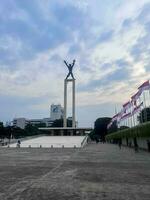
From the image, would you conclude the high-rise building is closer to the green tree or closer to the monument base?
the monument base

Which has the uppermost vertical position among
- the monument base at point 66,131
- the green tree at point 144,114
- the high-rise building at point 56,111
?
the high-rise building at point 56,111

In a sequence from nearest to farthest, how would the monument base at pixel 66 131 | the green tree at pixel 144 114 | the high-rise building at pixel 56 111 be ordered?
the green tree at pixel 144 114 → the monument base at pixel 66 131 → the high-rise building at pixel 56 111

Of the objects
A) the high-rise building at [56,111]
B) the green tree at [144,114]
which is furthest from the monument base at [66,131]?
the high-rise building at [56,111]

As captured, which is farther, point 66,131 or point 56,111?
point 56,111

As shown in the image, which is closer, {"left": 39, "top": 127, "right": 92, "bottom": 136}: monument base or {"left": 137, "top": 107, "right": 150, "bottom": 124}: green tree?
{"left": 137, "top": 107, "right": 150, "bottom": 124}: green tree

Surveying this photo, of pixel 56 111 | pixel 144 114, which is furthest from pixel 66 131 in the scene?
pixel 56 111

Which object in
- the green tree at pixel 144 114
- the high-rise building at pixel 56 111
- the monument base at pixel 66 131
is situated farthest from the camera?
the high-rise building at pixel 56 111

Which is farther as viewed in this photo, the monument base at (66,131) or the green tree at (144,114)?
the monument base at (66,131)

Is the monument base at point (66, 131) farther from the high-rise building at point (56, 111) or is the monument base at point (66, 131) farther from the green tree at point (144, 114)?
the high-rise building at point (56, 111)

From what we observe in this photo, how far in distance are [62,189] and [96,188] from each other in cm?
96

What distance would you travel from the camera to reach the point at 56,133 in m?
104

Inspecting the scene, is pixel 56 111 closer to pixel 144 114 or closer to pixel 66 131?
pixel 66 131

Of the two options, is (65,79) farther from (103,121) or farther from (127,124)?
(127,124)

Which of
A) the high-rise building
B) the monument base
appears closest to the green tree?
the monument base
